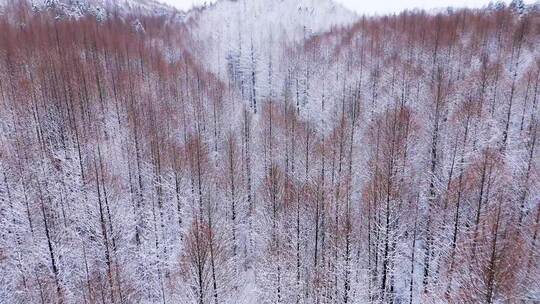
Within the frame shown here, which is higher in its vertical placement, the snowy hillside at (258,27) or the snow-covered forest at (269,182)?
the snowy hillside at (258,27)

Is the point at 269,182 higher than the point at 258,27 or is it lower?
lower

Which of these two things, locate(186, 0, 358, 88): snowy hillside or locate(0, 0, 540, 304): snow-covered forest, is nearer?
locate(0, 0, 540, 304): snow-covered forest

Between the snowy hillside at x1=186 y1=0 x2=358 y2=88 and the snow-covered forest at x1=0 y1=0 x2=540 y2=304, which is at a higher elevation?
the snowy hillside at x1=186 y1=0 x2=358 y2=88

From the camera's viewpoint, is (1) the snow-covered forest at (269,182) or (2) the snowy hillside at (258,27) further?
(2) the snowy hillside at (258,27)

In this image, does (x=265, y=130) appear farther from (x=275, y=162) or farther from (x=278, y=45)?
(x=278, y=45)

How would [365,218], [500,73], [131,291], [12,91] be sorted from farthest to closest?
[500,73] → [12,91] → [365,218] → [131,291]

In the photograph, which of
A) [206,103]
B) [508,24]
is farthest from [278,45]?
[508,24]

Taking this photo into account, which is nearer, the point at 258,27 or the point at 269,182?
the point at 269,182

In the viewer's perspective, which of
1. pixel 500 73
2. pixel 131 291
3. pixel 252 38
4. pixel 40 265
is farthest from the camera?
pixel 252 38
